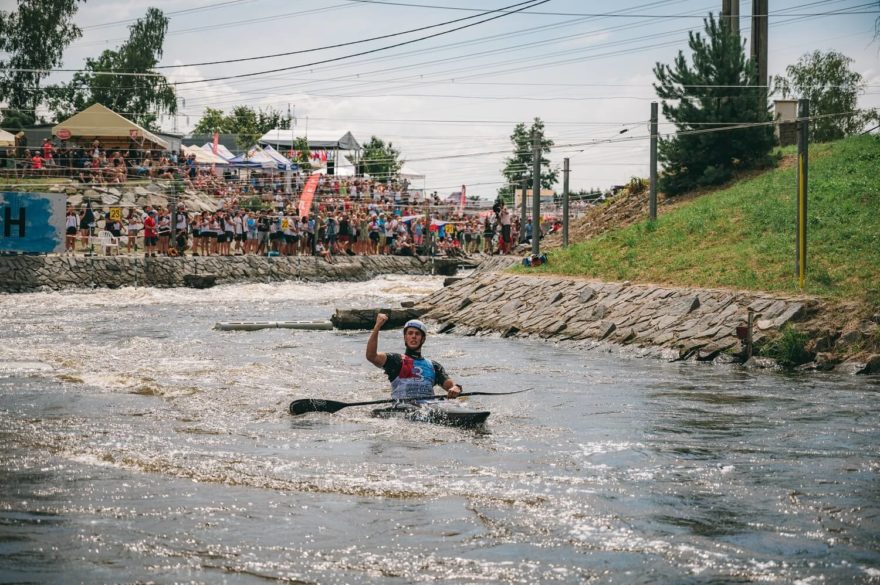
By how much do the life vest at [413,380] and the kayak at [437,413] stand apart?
0.95 feet

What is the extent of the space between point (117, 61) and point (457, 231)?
45088 mm

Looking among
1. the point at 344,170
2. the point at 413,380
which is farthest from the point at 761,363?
the point at 344,170

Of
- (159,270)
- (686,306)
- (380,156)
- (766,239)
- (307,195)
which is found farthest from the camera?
(380,156)

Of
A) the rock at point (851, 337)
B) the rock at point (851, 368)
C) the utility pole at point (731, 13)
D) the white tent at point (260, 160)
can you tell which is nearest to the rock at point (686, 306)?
the rock at point (851, 337)

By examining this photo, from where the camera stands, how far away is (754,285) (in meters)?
20.3

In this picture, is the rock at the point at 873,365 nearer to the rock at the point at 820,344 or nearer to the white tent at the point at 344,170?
the rock at the point at 820,344

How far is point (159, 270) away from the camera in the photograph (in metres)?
35.5

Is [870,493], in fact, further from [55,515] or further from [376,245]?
[376,245]

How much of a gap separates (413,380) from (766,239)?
12273mm

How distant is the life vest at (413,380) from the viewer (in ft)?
45.3

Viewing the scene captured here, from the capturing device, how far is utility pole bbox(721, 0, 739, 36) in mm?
34787

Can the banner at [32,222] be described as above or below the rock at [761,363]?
above

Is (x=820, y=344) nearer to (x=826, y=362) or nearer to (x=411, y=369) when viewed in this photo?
(x=826, y=362)

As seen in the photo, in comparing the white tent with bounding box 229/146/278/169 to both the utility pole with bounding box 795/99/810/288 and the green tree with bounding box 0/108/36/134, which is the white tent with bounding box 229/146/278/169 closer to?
the green tree with bounding box 0/108/36/134
